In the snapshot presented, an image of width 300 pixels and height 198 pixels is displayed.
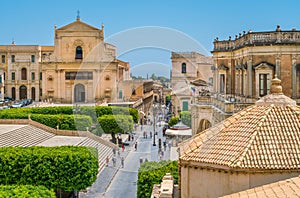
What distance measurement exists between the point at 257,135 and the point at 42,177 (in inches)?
664

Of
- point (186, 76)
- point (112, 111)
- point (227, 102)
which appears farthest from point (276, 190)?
point (186, 76)

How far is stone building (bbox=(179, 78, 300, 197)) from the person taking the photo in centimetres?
1248

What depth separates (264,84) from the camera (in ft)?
104

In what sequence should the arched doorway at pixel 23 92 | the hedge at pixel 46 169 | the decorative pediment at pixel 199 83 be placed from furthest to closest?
the arched doorway at pixel 23 92
the decorative pediment at pixel 199 83
the hedge at pixel 46 169

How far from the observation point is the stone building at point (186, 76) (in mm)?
62487

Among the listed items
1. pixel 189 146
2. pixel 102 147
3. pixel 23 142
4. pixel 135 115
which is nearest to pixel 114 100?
pixel 135 115

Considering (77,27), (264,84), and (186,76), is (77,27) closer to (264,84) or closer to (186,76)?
(186,76)

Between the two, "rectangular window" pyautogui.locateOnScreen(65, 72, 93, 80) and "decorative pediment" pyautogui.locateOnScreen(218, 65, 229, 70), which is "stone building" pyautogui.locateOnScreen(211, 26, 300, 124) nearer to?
"decorative pediment" pyautogui.locateOnScreen(218, 65, 229, 70)

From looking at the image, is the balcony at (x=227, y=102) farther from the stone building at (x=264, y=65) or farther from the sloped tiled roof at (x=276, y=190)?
the sloped tiled roof at (x=276, y=190)

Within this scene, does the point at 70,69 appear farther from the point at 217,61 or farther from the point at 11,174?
the point at 11,174

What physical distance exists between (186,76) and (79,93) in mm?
18573

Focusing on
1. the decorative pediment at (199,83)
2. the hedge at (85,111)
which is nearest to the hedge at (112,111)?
the hedge at (85,111)

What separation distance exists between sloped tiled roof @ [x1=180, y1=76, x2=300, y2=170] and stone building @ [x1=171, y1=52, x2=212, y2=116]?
4154 cm

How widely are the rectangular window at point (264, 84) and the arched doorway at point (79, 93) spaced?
4908 cm
